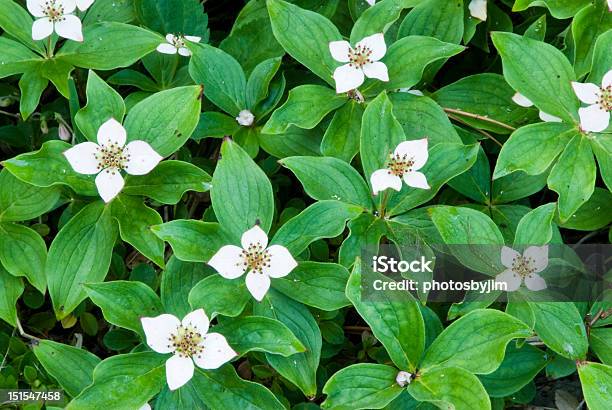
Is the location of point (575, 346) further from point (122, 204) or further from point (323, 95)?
point (122, 204)

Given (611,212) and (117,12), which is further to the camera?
(117,12)

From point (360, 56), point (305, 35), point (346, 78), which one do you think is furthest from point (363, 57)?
point (305, 35)

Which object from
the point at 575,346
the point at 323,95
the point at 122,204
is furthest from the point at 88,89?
the point at 575,346

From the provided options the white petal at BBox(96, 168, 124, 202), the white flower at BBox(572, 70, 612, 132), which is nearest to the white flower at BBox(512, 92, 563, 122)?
the white flower at BBox(572, 70, 612, 132)

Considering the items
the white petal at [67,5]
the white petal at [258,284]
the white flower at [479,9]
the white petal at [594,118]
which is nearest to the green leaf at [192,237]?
the white petal at [258,284]

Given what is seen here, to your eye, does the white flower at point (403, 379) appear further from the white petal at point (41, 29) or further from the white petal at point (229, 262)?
the white petal at point (41, 29)

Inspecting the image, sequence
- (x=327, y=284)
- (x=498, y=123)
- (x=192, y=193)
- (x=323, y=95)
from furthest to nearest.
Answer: (x=192, y=193)
(x=498, y=123)
(x=323, y=95)
(x=327, y=284)

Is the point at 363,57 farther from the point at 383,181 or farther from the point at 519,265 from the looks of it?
the point at 519,265
